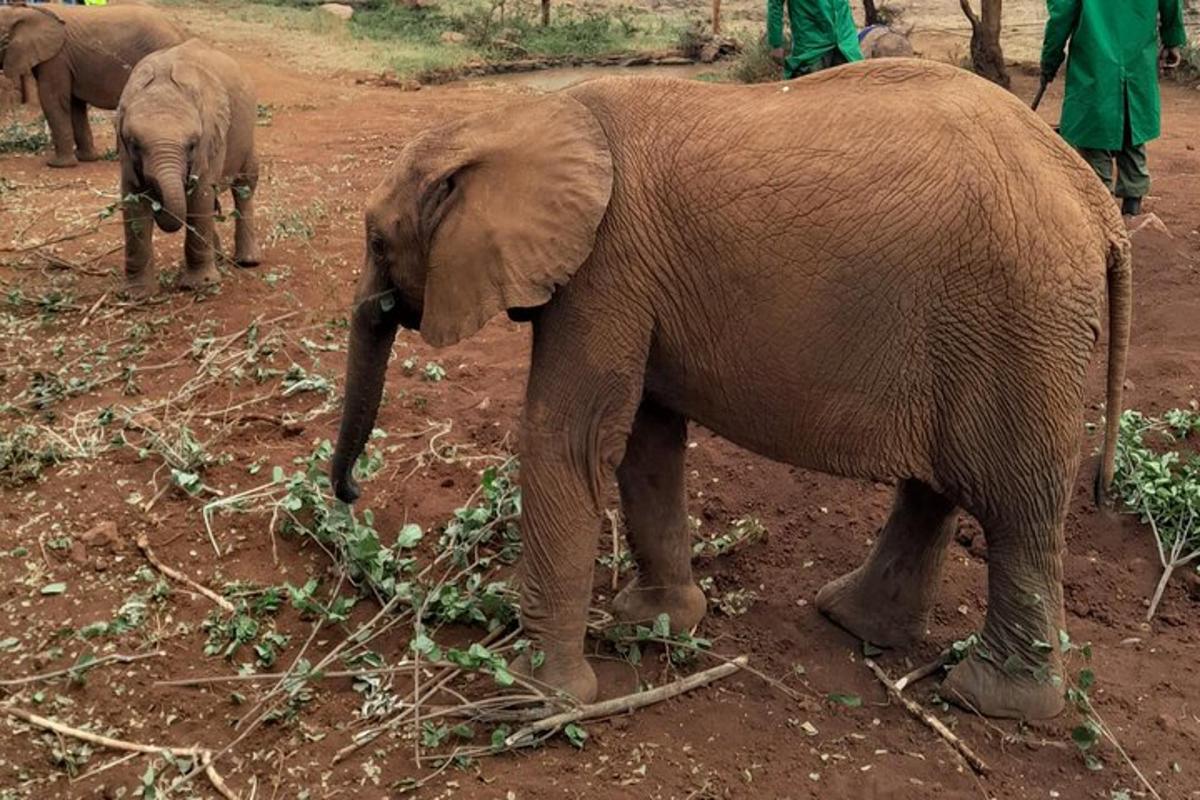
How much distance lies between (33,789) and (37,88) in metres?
10.3

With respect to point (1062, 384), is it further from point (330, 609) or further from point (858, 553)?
point (330, 609)

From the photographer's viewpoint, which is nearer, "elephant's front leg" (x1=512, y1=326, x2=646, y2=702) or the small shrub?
"elephant's front leg" (x1=512, y1=326, x2=646, y2=702)

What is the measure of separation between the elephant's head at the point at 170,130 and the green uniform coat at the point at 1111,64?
5368 mm

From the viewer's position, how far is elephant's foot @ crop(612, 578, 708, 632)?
166 inches

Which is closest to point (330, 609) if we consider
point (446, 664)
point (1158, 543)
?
point (446, 664)

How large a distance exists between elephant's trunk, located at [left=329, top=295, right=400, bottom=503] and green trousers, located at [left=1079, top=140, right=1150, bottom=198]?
516cm

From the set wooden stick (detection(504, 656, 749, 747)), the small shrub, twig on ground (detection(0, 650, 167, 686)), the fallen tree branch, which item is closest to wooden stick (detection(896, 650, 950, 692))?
wooden stick (detection(504, 656, 749, 747))

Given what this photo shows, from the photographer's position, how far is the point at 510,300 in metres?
3.29

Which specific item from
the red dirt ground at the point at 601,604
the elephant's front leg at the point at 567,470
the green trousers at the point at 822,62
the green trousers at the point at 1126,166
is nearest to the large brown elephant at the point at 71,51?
the red dirt ground at the point at 601,604

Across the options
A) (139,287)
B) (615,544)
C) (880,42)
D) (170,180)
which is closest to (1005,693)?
(615,544)

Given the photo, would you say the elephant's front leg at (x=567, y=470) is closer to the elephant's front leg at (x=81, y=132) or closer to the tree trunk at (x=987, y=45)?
the elephant's front leg at (x=81, y=132)

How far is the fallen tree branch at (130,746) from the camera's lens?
3.54 m

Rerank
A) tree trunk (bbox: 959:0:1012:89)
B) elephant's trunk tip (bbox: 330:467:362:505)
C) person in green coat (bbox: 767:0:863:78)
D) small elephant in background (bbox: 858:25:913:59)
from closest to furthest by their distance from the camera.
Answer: elephant's trunk tip (bbox: 330:467:362:505)
person in green coat (bbox: 767:0:863:78)
small elephant in background (bbox: 858:25:913:59)
tree trunk (bbox: 959:0:1012:89)

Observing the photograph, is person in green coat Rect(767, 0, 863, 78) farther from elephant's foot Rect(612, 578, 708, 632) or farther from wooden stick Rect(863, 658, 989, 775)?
wooden stick Rect(863, 658, 989, 775)
